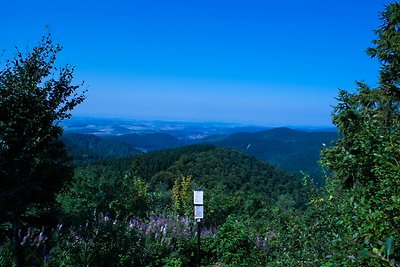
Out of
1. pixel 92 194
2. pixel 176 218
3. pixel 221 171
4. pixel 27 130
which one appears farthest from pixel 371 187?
pixel 221 171

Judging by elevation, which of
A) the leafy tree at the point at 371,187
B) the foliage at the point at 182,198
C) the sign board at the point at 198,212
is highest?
the leafy tree at the point at 371,187

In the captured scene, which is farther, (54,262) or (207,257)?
(207,257)

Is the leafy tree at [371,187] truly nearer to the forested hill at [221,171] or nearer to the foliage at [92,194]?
the foliage at [92,194]

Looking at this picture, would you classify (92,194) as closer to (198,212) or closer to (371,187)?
(198,212)

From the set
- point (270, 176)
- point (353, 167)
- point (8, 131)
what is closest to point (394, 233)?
point (353, 167)

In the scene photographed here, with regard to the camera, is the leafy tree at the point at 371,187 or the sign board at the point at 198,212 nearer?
the leafy tree at the point at 371,187

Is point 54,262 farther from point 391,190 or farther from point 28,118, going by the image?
point 391,190

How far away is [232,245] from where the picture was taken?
315 inches

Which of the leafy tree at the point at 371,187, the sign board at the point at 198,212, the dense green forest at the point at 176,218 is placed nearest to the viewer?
the leafy tree at the point at 371,187

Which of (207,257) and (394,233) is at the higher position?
(394,233)

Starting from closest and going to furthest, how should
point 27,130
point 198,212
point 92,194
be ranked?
1. point 27,130
2. point 198,212
3. point 92,194

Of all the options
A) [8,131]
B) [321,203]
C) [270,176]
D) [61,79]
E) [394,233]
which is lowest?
[270,176]

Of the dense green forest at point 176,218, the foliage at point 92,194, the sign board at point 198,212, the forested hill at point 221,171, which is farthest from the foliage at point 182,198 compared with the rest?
the forested hill at point 221,171

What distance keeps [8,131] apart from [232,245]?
5403 mm
